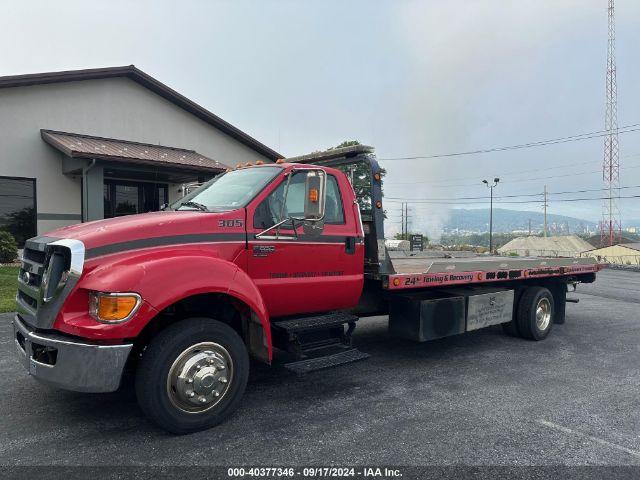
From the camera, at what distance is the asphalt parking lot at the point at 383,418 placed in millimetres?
3545

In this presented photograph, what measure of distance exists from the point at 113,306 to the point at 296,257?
182 centimetres

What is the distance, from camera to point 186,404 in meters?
3.82

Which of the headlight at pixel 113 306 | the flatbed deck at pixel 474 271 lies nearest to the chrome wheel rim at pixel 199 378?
the headlight at pixel 113 306

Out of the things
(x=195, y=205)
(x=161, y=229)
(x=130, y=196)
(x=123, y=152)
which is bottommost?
(x=161, y=229)

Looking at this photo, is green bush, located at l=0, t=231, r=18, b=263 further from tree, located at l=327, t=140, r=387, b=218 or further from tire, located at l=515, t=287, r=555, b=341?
tire, located at l=515, t=287, r=555, b=341

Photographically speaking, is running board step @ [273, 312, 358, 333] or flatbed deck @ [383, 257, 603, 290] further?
flatbed deck @ [383, 257, 603, 290]

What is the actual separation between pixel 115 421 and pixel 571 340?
672 centimetres

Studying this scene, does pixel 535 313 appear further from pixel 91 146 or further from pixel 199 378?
pixel 91 146

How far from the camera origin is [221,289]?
13.1 feet

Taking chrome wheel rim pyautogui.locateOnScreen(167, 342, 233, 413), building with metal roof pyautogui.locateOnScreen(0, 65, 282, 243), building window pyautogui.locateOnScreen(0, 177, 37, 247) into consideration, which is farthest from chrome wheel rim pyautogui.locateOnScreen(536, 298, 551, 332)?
building window pyautogui.locateOnScreen(0, 177, 37, 247)

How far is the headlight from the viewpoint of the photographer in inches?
138

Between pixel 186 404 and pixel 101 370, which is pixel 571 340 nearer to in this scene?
pixel 186 404

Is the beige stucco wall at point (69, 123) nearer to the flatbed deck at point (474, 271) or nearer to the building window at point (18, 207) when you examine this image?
the building window at point (18, 207)

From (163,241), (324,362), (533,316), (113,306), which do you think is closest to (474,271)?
(533,316)
